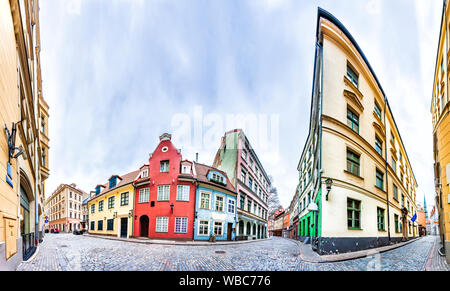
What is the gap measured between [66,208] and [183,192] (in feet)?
4.96

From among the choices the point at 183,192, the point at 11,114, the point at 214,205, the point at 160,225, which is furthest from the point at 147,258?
the point at 11,114

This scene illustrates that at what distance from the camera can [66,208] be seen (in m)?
2.63

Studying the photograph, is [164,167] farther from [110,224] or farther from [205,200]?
[205,200]

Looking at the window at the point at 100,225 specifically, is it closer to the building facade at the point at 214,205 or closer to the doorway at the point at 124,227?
the doorway at the point at 124,227

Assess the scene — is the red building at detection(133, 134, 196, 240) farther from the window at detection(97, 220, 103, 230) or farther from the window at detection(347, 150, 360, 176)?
the window at detection(347, 150, 360, 176)

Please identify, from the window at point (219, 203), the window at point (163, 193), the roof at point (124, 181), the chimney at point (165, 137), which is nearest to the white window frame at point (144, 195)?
the window at point (163, 193)

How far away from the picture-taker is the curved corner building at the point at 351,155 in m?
4.79

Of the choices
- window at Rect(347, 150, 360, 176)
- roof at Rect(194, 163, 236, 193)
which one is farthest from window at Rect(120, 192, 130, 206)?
window at Rect(347, 150, 360, 176)

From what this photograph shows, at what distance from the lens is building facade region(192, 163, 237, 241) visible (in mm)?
2997

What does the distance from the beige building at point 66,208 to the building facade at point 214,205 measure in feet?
4.25
